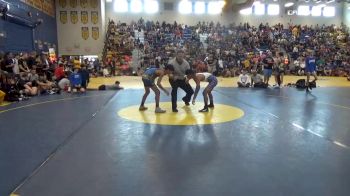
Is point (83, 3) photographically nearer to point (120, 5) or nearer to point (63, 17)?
point (63, 17)

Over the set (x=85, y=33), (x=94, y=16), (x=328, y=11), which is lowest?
(x=85, y=33)

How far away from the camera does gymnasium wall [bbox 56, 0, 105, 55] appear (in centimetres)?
2467

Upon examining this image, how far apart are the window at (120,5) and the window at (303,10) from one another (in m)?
16.5

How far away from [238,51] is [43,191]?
23.8m

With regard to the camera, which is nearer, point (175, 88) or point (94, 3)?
point (175, 88)

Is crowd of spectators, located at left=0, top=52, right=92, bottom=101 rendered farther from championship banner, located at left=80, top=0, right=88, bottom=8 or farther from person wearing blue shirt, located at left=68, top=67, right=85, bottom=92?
championship banner, located at left=80, top=0, right=88, bottom=8

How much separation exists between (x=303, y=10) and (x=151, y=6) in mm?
14656

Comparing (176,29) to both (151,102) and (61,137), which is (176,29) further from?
(61,137)

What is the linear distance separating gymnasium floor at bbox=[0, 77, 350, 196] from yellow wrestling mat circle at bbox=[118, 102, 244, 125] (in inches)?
0.9

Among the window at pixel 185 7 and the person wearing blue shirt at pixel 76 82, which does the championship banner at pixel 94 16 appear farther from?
the person wearing blue shirt at pixel 76 82

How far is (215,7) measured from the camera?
30.0 metres

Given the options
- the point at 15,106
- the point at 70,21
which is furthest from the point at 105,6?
the point at 15,106

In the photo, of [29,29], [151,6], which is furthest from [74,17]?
[29,29]

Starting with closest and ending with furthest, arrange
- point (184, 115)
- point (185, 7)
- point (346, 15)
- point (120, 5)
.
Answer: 1. point (184, 115)
2. point (120, 5)
3. point (185, 7)
4. point (346, 15)
